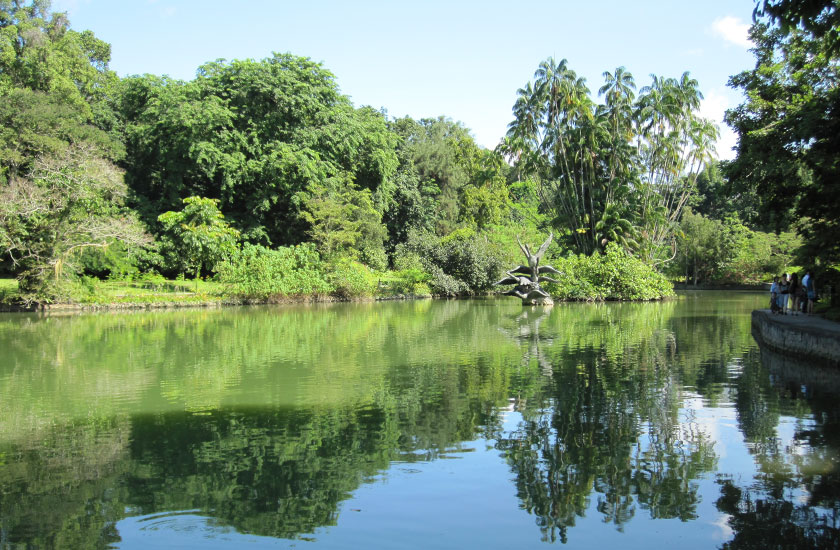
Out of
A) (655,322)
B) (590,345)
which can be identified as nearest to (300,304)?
(655,322)

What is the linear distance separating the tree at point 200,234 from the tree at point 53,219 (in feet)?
17.9

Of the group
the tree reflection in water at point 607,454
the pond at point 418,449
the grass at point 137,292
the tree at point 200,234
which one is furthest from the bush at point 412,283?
the tree reflection in water at point 607,454

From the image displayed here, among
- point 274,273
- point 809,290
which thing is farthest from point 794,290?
point 274,273

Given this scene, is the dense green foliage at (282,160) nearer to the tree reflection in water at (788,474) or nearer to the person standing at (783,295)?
the person standing at (783,295)

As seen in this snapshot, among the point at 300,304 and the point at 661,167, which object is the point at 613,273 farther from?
the point at 300,304

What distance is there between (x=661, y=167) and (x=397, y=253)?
16939 millimetres

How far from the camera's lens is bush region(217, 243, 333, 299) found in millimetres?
32031

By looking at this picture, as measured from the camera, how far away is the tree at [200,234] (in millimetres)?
32969

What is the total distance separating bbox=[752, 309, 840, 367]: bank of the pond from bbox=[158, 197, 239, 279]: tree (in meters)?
24.5

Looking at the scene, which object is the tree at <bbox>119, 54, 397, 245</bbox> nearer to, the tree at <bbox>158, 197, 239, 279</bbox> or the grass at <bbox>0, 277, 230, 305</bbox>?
the tree at <bbox>158, 197, 239, 279</bbox>

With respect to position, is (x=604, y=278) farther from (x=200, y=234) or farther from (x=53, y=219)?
(x=53, y=219)

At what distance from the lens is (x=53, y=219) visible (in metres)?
26.1

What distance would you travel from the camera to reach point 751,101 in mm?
19109

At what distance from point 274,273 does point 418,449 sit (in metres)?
26.6
